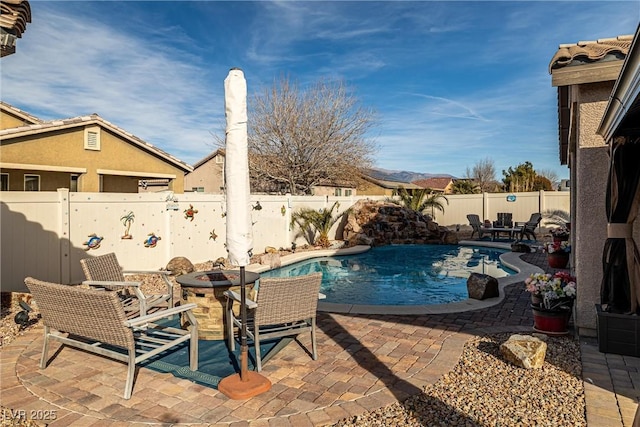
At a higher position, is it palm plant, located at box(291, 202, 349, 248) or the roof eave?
the roof eave

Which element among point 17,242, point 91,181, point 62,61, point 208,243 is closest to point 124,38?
point 62,61

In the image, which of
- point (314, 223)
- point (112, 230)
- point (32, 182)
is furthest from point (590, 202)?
point (32, 182)

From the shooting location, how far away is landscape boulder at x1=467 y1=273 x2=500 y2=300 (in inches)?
285

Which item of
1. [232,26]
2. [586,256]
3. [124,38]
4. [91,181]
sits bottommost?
[586,256]

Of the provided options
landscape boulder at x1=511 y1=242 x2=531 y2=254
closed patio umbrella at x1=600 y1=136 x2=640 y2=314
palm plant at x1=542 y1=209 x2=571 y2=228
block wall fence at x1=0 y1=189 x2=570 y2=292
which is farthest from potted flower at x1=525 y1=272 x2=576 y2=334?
palm plant at x1=542 y1=209 x2=571 y2=228

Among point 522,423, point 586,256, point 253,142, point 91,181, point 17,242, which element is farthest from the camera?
point 253,142

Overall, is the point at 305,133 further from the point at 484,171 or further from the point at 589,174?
the point at 484,171

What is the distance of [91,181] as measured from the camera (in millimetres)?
15656

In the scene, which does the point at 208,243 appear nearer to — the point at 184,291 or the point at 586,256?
the point at 184,291

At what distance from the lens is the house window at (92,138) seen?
15.4 meters

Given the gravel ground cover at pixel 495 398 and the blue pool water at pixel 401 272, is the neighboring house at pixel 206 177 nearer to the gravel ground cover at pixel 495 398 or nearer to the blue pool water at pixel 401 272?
the blue pool water at pixel 401 272

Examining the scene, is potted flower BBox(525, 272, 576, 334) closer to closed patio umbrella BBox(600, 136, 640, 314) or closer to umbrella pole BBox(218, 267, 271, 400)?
closed patio umbrella BBox(600, 136, 640, 314)

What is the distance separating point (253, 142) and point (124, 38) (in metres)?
11.2

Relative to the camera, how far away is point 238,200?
12.2ft
